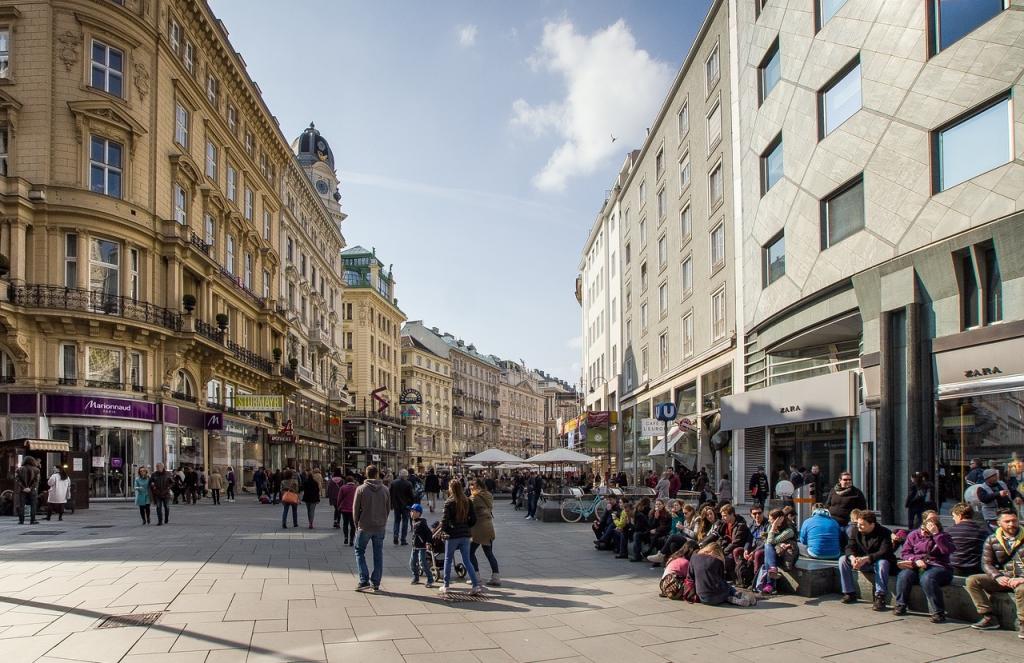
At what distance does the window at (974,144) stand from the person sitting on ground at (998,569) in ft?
28.6

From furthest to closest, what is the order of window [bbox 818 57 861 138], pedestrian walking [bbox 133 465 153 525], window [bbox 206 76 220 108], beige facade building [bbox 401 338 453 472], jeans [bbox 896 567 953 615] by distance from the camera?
beige facade building [bbox 401 338 453 472]
window [bbox 206 76 220 108]
pedestrian walking [bbox 133 465 153 525]
window [bbox 818 57 861 138]
jeans [bbox 896 567 953 615]

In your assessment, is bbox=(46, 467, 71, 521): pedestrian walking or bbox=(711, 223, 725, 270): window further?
bbox=(711, 223, 725, 270): window

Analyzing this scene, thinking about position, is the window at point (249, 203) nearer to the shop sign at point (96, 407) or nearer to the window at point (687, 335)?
the shop sign at point (96, 407)

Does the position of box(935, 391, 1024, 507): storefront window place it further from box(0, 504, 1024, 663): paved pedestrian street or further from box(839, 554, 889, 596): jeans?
box(0, 504, 1024, 663): paved pedestrian street

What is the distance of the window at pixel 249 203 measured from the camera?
46619mm

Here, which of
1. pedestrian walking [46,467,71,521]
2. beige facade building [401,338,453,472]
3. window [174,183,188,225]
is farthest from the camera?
beige facade building [401,338,453,472]

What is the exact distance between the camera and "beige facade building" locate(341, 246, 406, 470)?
8275 centimetres

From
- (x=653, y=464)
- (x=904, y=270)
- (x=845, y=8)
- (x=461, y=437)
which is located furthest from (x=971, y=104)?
(x=461, y=437)

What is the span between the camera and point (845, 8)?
20.2 m

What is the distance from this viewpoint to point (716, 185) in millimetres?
31656

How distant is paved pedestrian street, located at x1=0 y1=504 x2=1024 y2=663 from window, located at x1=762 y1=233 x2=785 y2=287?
1311 cm

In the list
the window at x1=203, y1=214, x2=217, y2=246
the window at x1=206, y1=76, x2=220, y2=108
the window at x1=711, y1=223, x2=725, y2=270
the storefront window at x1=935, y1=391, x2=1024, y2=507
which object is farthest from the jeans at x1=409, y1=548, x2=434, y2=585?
the window at x1=206, y1=76, x2=220, y2=108

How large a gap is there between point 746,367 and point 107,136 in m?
24.8

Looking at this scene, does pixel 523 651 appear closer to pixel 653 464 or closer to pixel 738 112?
pixel 738 112
